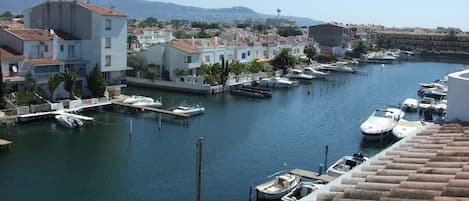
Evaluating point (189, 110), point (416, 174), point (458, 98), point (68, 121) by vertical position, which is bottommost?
point (68, 121)

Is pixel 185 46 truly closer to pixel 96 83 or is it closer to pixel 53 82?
pixel 96 83

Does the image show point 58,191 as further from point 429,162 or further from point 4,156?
point 429,162

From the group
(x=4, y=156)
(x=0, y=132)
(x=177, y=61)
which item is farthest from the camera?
(x=177, y=61)

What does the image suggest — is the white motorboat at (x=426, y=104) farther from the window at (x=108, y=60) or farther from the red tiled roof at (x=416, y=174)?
the red tiled roof at (x=416, y=174)

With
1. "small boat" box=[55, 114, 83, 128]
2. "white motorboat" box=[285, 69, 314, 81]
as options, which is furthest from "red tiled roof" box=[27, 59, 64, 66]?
"white motorboat" box=[285, 69, 314, 81]

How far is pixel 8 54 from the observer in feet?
107

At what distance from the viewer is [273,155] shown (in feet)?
82.7

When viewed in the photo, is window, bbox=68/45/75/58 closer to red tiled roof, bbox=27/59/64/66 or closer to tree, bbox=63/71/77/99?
red tiled roof, bbox=27/59/64/66

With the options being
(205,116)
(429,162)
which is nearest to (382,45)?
(205,116)

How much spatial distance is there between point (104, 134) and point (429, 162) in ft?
77.9

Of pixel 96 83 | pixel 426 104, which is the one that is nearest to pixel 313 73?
pixel 426 104

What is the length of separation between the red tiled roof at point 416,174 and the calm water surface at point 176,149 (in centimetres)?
1136

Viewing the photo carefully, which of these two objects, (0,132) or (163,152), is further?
(0,132)

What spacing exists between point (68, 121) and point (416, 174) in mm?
26174
